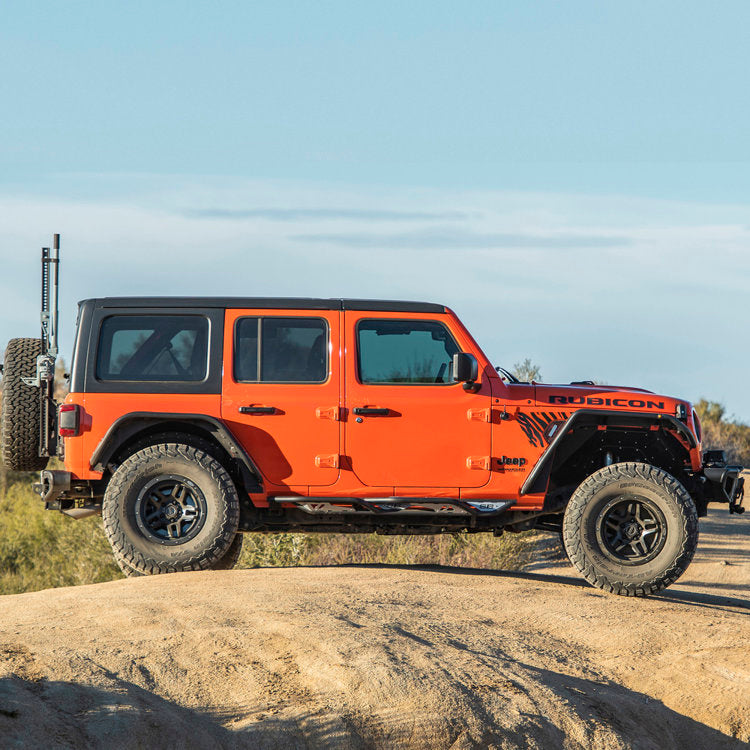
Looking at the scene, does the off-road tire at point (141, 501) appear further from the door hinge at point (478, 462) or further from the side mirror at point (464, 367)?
the side mirror at point (464, 367)

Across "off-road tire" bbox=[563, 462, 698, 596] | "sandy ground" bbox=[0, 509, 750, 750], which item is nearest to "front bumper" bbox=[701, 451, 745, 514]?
"off-road tire" bbox=[563, 462, 698, 596]

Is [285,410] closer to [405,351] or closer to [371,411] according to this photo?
[371,411]

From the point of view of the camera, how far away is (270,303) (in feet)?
28.3

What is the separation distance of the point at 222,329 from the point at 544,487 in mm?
2942

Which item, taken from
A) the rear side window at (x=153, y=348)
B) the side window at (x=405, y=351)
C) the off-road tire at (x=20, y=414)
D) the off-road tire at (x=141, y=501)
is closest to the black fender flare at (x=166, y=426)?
the off-road tire at (x=141, y=501)

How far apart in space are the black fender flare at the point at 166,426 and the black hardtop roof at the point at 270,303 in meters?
0.92

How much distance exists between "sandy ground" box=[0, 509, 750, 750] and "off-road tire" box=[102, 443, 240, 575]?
310mm

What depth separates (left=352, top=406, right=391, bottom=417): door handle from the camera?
8445mm

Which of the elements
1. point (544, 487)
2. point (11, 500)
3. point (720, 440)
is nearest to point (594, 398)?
point (544, 487)

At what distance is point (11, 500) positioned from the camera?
22.2 m

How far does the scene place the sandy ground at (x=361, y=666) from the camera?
532 cm

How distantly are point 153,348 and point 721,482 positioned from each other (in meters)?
4.88

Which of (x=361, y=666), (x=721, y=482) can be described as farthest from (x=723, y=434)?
(x=361, y=666)

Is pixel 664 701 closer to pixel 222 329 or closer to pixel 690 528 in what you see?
pixel 690 528
